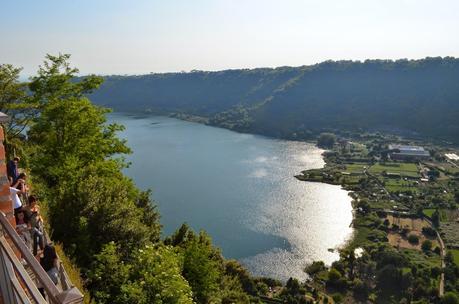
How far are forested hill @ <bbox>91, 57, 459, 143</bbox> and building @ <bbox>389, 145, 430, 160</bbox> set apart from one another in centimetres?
2121

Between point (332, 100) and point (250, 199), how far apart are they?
100695 millimetres

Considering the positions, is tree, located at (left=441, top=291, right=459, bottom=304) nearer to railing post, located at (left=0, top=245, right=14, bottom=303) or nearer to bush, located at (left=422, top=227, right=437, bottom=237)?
bush, located at (left=422, top=227, right=437, bottom=237)

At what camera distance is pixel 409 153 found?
99.8 metres

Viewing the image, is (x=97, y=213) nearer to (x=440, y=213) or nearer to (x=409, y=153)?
(x=440, y=213)

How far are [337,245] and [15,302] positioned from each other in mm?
53433

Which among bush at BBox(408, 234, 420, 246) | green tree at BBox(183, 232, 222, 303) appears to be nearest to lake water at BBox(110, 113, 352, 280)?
bush at BBox(408, 234, 420, 246)

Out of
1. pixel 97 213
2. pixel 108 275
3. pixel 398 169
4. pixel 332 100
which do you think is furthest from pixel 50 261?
pixel 332 100

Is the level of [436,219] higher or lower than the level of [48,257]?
lower

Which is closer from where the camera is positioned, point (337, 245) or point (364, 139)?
point (337, 245)

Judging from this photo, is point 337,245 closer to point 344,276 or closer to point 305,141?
point 344,276

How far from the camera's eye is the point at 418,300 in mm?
41000

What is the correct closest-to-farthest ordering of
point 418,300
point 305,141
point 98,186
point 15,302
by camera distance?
point 15,302
point 98,186
point 418,300
point 305,141

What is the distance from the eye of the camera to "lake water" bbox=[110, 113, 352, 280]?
5044cm

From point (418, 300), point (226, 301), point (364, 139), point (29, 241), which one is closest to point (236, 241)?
point (418, 300)
